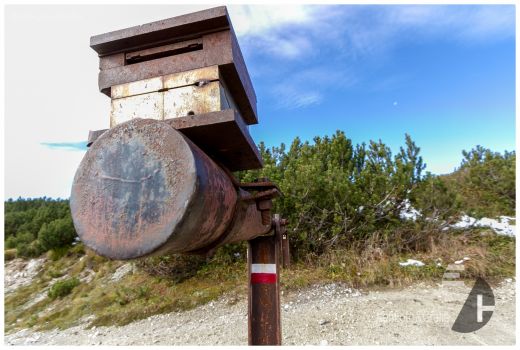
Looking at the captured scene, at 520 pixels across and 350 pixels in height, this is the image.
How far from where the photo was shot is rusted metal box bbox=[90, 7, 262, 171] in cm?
116

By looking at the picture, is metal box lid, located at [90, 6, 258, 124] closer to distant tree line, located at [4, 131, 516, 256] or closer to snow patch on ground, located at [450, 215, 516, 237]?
distant tree line, located at [4, 131, 516, 256]

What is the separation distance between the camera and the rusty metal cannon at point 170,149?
66 cm

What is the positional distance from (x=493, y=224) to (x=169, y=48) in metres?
8.32

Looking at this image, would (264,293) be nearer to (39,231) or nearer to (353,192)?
(353,192)

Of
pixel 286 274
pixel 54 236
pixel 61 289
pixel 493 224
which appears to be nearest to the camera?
pixel 286 274

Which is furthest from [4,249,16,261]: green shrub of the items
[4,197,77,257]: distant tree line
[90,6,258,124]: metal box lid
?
[90,6,258,124]: metal box lid

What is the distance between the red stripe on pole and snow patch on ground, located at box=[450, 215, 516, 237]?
6164 mm

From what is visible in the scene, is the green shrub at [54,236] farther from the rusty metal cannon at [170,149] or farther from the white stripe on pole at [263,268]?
the rusty metal cannon at [170,149]

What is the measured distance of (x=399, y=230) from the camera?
244 inches

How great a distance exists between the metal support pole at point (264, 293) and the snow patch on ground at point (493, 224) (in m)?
6.15

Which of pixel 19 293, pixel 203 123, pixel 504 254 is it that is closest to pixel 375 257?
pixel 504 254

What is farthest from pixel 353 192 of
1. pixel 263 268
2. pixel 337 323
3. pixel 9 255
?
pixel 9 255

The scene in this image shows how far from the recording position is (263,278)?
2.05 meters

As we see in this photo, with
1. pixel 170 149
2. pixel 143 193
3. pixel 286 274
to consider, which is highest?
pixel 170 149
